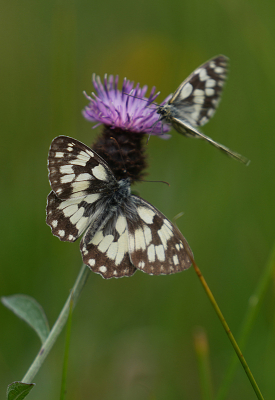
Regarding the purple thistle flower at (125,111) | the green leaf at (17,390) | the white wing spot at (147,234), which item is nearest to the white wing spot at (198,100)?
the purple thistle flower at (125,111)

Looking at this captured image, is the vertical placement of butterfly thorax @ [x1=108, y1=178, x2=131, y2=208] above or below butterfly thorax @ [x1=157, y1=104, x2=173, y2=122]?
below

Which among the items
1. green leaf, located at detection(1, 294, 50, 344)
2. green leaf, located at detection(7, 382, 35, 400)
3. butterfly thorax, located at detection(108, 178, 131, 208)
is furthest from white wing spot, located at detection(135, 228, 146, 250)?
green leaf, located at detection(7, 382, 35, 400)

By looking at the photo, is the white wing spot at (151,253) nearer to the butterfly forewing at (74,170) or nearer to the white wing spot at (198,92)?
the butterfly forewing at (74,170)

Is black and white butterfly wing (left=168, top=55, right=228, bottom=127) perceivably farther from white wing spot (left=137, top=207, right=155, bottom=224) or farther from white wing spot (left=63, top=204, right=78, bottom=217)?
white wing spot (left=63, top=204, right=78, bottom=217)

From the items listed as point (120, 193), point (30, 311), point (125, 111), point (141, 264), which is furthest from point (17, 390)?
point (125, 111)

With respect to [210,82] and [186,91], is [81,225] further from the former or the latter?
[210,82]

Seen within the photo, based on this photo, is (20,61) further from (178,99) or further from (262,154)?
(262,154)

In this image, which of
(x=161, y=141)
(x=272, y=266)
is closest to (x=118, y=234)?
(x=272, y=266)

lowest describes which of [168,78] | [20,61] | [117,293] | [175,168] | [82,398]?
[82,398]
